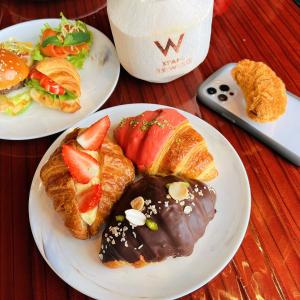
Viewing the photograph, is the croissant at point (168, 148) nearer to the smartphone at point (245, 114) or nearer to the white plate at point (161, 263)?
the white plate at point (161, 263)

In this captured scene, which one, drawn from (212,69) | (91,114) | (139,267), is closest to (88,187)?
(139,267)

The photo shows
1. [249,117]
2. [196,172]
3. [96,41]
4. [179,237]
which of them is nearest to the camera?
[179,237]

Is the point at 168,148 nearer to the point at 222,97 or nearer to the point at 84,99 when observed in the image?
the point at 222,97

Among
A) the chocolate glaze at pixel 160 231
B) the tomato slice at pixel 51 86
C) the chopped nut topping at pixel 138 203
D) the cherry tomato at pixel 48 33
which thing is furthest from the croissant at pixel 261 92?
the cherry tomato at pixel 48 33

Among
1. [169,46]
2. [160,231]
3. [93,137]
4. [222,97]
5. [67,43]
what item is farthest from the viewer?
[67,43]

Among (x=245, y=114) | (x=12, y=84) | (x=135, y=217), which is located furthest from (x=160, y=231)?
(x=12, y=84)

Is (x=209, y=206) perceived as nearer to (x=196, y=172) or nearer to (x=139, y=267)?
(x=196, y=172)
